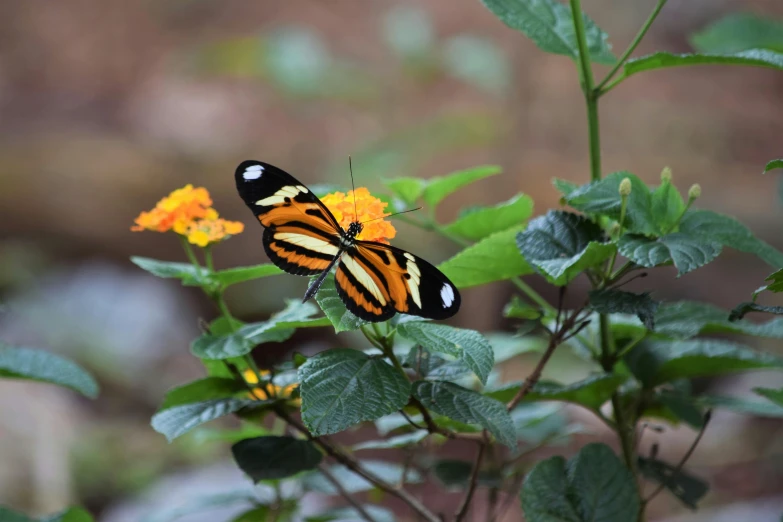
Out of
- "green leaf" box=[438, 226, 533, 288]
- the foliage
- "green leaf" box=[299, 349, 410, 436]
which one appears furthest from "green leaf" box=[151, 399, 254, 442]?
"green leaf" box=[438, 226, 533, 288]

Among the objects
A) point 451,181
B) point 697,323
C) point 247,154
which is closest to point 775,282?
point 697,323

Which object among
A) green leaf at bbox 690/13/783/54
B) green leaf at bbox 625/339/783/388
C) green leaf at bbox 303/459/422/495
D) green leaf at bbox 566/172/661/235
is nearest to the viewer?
green leaf at bbox 566/172/661/235

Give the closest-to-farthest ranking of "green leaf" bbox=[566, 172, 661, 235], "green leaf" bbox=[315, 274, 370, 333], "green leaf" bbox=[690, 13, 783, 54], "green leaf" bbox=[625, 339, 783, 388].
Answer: "green leaf" bbox=[315, 274, 370, 333] < "green leaf" bbox=[566, 172, 661, 235] < "green leaf" bbox=[625, 339, 783, 388] < "green leaf" bbox=[690, 13, 783, 54]

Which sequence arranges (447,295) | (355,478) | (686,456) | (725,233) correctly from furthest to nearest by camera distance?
(355,478), (686,456), (725,233), (447,295)

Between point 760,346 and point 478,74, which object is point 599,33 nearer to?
point 478,74

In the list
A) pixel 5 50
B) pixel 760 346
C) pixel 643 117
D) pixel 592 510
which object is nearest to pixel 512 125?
pixel 760 346

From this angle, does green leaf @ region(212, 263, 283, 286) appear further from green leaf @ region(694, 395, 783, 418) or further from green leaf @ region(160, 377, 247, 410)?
green leaf @ region(694, 395, 783, 418)

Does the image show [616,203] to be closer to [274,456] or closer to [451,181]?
[451,181]
